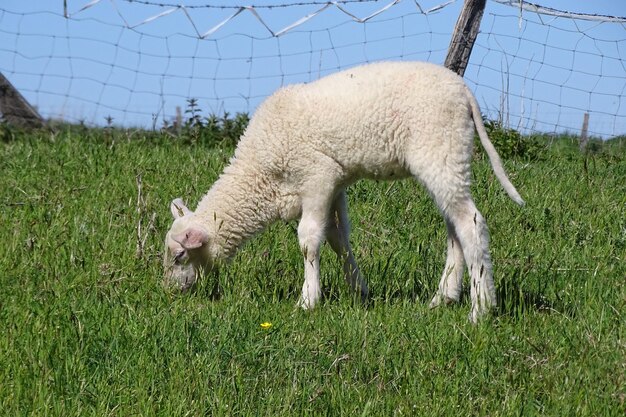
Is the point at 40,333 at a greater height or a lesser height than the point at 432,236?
lesser

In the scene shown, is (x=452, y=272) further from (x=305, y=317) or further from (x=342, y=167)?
(x=305, y=317)

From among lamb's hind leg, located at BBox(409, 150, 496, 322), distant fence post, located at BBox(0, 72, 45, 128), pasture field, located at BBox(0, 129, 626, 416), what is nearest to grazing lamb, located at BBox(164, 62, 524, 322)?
lamb's hind leg, located at BBox(409, 150, 496, 322)

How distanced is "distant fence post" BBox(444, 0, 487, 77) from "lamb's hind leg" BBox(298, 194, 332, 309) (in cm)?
369

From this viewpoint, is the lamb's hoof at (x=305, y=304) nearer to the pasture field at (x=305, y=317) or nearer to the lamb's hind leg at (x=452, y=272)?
the pasture field at (x=305, y=317)

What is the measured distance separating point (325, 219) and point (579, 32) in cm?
618

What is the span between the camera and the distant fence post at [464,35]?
861 cm

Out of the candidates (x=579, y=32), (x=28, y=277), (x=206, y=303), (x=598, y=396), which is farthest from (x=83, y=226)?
(x=579, y=32)

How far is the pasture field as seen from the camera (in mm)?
3707

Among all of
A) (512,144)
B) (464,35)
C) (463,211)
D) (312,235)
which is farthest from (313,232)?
(512,144)

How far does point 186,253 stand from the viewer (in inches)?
215

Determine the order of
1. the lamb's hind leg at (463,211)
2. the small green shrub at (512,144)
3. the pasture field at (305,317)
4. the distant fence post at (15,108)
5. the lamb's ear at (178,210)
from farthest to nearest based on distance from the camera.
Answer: the distant fence post at (15,108), the small green shrub at (512,144), the lamb's ear at (178,210), the lamb's hind leg at (463,211), the pasture field at (305,317)

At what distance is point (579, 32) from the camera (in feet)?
34.7

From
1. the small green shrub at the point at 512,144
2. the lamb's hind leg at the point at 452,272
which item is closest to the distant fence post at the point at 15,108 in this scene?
the small green shrub at the point at 512,144

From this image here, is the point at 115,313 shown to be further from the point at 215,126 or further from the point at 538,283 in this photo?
the point at 215,126
